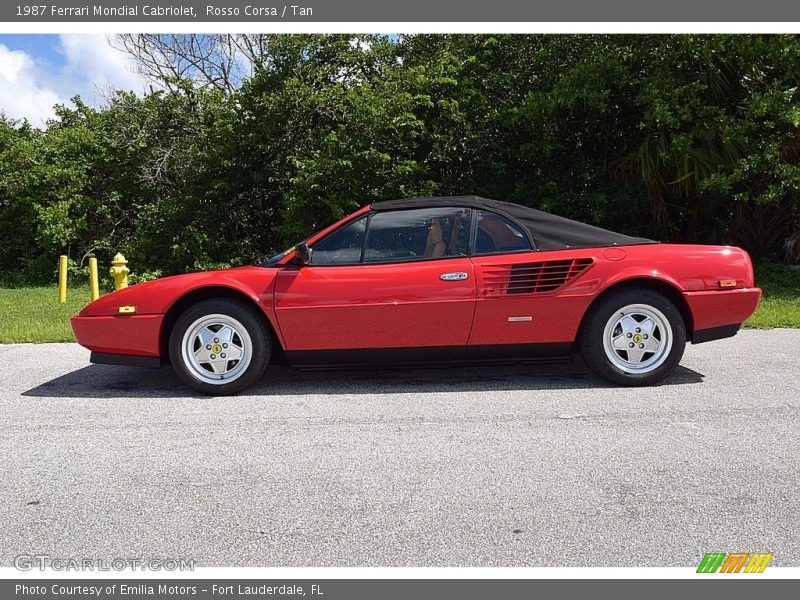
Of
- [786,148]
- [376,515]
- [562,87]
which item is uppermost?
[562,87]

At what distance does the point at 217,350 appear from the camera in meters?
5.04

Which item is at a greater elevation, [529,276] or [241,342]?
[529,276]

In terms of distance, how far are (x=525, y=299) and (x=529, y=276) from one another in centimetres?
17

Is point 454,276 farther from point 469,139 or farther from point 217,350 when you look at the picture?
point 469,139

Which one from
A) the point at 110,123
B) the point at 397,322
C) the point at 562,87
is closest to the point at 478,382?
the point at 397,322

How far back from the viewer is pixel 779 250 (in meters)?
13.4

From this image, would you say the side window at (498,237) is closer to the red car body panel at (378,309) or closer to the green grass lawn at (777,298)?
the red car body panel at (378,309)

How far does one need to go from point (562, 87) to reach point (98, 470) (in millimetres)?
9785

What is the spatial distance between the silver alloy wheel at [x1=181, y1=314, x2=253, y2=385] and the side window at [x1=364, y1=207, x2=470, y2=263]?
1.08 metres

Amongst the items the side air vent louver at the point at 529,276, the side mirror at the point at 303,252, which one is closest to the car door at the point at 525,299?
the side air vent louver at the point at 529,276

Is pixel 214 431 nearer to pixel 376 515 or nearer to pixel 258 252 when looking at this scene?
pixel 376 515

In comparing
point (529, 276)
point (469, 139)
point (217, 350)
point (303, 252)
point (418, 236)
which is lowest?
point (217, 350)

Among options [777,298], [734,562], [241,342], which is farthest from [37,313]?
[777,298]

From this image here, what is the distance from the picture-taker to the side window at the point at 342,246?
16.8 ft
